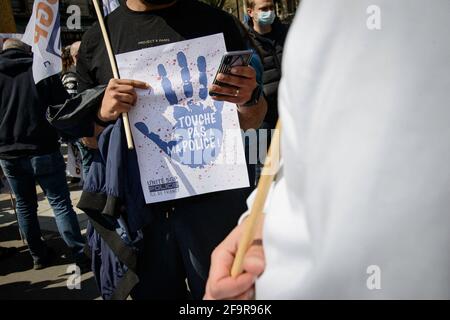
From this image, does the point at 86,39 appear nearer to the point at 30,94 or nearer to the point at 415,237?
the point at 415,237

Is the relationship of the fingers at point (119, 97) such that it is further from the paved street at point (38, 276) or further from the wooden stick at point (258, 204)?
the paved street at point (38, 276)

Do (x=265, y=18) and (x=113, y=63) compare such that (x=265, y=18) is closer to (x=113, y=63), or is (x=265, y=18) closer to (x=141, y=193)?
(x=113, y=63)

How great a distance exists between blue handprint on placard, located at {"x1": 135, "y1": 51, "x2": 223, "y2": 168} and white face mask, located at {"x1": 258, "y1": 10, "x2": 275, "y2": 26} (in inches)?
89.3

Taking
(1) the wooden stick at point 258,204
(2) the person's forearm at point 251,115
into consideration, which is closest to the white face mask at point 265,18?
(2) the person's forearm at point 251,115

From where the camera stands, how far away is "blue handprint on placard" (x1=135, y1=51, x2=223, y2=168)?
1506 millimetres

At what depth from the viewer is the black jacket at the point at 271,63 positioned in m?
3.35

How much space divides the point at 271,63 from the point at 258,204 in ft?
9.39

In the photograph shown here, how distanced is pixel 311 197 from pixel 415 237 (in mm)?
159

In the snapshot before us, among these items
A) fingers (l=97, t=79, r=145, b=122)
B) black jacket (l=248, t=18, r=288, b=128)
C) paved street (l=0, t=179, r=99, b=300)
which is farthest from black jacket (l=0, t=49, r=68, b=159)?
fingers (l=97, t=79, r=145, b=122)

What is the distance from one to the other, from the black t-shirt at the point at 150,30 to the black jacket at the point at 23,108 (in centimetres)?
197

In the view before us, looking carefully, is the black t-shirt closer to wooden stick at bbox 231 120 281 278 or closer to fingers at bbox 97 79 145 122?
fingers at bbox 97 79 145 122

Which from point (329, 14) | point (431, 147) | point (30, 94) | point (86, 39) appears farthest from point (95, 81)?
point (30, 94)

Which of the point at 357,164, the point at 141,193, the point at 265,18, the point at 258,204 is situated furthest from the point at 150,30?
the point at 265,18

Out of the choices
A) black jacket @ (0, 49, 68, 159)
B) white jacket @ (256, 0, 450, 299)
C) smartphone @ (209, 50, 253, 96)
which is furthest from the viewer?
black jacket @ (0, 49, 68, 159)
